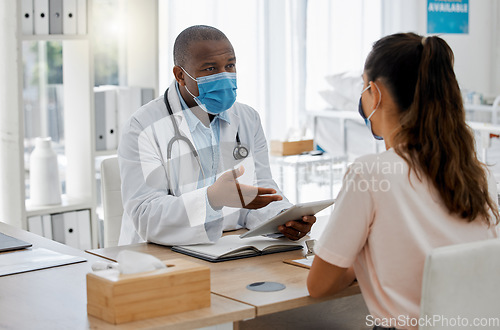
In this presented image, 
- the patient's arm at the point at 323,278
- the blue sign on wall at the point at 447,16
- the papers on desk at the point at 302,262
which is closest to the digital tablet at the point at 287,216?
the papers on desk at the point at 302,262

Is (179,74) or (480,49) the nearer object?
(179,74)

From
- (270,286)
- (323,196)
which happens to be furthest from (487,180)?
(323,196)

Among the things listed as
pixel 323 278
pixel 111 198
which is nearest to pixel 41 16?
pixel 111 198

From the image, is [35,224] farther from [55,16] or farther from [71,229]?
[55,16]

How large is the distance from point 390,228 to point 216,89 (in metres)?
0.92

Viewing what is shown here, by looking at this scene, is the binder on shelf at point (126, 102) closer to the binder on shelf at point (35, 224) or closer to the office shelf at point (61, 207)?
the office shelf at point (61, 207)

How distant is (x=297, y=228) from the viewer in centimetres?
187

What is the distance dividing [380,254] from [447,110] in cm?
32

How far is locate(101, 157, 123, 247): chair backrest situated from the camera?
7.37ft

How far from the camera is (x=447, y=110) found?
4.49 feet

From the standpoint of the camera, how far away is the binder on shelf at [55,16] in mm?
3047

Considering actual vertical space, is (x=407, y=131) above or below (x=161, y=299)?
above

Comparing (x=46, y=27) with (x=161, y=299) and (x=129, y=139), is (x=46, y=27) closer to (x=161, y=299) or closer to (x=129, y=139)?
(x=129, y=139)

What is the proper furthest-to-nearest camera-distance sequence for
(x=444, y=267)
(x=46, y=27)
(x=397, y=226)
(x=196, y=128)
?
(x=46, y=27)
(x=196, y=128)
(x=397, y=226)
(x=444, y=267)
